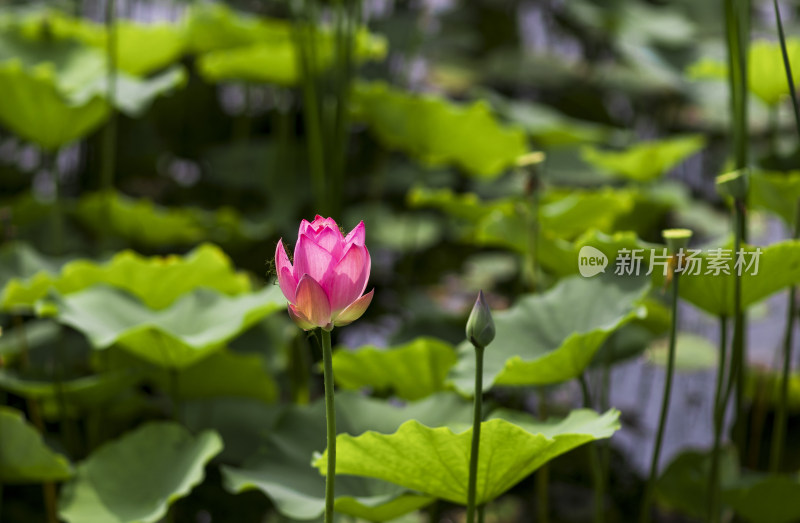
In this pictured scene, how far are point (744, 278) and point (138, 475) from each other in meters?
0.69

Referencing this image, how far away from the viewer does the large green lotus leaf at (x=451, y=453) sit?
0.60 m

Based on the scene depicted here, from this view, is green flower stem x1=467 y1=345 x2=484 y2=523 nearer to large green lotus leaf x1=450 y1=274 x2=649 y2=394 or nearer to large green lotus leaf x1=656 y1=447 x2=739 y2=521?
large green lotus leaf x1=450 y1=274 x2=649 y2=394

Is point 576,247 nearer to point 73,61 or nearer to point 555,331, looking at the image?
point 555,331

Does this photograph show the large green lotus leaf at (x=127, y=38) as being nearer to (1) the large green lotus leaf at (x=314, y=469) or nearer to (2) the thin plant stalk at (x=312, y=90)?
(2) the thin plant stalk at (x=312, y=90)

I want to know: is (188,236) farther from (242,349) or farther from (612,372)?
(612,372)

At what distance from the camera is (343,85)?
1152mm

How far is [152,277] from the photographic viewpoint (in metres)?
1.09

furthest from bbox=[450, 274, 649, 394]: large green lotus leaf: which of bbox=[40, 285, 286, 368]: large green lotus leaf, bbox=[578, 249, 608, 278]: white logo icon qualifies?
bbox=[40, 285, 286, 368]: large green lotus leaf

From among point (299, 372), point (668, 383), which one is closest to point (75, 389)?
point (299, 372)

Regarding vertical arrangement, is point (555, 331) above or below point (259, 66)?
below

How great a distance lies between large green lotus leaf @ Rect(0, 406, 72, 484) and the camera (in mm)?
829

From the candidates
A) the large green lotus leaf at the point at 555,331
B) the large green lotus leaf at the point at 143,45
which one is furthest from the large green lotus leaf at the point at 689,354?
the large green lotus leaf at the point at 143,45

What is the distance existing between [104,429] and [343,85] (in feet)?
2.16

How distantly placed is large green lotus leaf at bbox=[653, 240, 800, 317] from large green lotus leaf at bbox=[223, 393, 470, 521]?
0.26m
